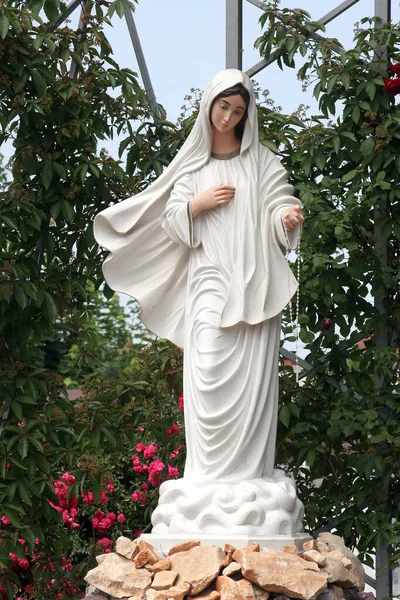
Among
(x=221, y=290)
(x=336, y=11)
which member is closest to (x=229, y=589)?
(x=221, y=290)

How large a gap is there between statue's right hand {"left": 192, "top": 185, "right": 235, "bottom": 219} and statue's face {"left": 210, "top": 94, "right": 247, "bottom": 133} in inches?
11.3

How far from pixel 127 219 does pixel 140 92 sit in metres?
1.67

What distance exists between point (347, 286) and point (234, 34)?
1854 mm

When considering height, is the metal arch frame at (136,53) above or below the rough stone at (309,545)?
above

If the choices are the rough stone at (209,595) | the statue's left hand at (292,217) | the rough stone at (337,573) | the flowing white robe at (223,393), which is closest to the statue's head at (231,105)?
the flowing white robe at (223,393)

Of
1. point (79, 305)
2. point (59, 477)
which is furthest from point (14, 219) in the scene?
point (59, 477)

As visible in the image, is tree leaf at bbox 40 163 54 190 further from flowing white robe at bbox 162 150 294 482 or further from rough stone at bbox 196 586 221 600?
rough stone at bbox 196 586 221 600

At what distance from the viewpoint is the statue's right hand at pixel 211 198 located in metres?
5.61

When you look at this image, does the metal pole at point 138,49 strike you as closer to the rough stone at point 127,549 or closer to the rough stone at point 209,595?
the rough stone at point 127,549

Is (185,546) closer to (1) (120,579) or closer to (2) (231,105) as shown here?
(1) (120,579)

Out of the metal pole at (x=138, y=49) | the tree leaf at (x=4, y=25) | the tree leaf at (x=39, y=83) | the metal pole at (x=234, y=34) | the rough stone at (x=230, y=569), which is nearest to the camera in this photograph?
the rough stone at (x=230, y=569)

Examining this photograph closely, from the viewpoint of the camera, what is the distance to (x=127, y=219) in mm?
5879

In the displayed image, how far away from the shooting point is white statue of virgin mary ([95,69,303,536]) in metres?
5.33

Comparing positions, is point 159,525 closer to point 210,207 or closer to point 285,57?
point 210,207
